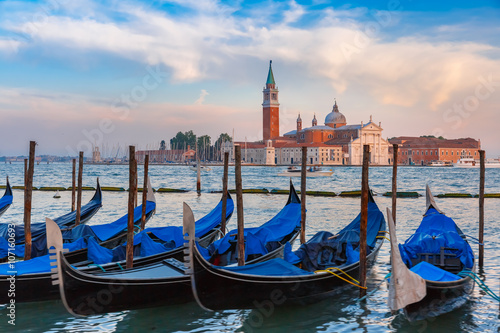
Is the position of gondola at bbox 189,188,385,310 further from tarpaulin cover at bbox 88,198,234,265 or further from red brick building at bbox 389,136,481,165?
red brick building at bbox 389,136,481,165

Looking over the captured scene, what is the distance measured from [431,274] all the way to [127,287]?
232 cm

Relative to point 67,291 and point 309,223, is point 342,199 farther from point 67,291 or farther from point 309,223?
point 67,291

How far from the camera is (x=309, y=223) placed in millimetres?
10289

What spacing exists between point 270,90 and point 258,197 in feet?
166

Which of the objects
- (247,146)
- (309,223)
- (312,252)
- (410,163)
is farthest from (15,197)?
(410,163)

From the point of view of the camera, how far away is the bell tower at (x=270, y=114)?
215 ft

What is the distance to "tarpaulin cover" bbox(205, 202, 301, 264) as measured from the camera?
5.02 meters

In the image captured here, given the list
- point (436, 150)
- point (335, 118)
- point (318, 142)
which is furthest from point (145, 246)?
point (335, 118)

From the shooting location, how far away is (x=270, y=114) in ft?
216

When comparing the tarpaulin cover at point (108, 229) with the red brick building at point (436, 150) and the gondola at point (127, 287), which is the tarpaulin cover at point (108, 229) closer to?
the gondola at point (127, 287)

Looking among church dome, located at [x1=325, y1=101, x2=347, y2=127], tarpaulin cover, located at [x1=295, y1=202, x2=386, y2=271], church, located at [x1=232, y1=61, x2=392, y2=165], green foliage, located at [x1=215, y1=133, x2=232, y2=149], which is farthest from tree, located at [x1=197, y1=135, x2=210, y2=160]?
tarpaulin cover, located at [x1=295, y1=202, x2=386, y2=271]

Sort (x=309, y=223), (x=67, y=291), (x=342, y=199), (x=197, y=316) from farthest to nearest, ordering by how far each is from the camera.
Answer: (x=342, y=199) → (x=309, y=223) → (x=197, y=316) → (x=67, y=291)

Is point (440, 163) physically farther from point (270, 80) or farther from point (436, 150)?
point (270, 80)

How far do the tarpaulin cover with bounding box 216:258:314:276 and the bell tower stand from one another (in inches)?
2408
